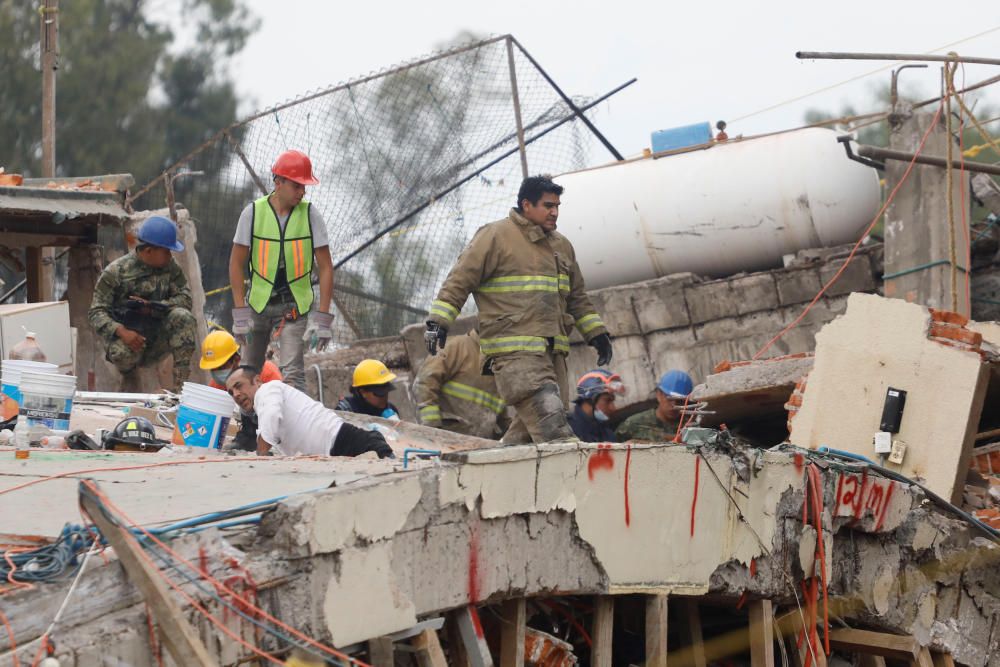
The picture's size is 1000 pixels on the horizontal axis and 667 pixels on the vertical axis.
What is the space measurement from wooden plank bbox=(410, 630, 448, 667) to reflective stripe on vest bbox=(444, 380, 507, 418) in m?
5.00

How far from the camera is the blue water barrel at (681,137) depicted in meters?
11.7

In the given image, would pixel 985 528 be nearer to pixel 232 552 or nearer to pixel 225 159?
pixel 232 552

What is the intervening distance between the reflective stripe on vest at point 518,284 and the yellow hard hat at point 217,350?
1388 mm

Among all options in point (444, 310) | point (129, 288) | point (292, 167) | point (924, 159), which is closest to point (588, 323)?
point (444, 310)

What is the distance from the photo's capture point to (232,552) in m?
3.56

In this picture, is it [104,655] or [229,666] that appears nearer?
[104,655]

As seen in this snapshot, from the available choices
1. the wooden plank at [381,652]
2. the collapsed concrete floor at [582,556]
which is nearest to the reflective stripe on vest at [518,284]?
the collapsed concrete floor at [582,556]

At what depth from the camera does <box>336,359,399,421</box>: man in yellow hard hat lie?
8.67 m

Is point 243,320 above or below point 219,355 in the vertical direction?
above

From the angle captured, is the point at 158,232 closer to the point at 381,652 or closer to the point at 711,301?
the point at 711,301

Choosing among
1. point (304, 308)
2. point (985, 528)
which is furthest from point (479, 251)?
point (985, 528)

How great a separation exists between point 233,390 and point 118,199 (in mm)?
4543

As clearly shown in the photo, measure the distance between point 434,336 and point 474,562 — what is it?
2967mm

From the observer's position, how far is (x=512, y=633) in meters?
A: 4.69
